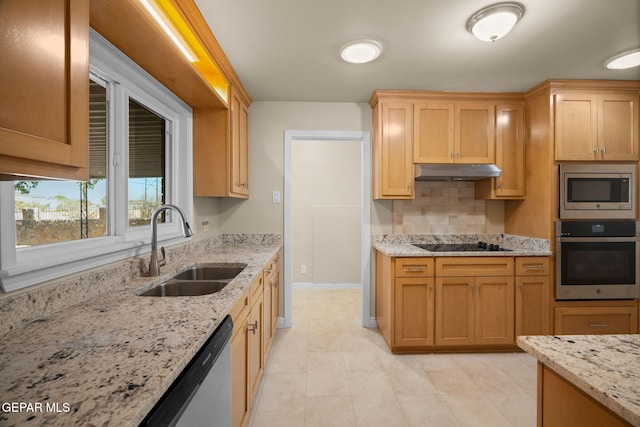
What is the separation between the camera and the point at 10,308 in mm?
863

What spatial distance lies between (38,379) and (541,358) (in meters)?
1.18

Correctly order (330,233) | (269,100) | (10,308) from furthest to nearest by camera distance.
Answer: (330,233), (269,100), (10,308)

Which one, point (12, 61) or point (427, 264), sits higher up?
point (12, 61)

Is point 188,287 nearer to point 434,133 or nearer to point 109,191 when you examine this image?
point 109,191

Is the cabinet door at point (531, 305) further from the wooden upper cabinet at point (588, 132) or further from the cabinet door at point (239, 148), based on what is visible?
the cabinet door at point (239, 148)

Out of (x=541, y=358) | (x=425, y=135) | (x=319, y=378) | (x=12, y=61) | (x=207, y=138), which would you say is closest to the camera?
(x=12, y=61)

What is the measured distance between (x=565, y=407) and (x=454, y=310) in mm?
1859

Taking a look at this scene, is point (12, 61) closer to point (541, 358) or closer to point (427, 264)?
point (541, 358)

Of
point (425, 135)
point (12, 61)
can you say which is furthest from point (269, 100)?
point (12, 61)

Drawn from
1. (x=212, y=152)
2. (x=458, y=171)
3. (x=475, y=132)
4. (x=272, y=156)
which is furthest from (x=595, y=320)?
(x=212, y=152)

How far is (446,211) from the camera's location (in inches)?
119

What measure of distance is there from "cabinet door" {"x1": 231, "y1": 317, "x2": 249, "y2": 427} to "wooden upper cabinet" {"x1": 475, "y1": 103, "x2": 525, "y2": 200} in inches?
103

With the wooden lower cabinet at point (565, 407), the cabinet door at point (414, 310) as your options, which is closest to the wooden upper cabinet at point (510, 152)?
the cabinet door at point (414, 310)

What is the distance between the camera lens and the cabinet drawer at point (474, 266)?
2420 mm
